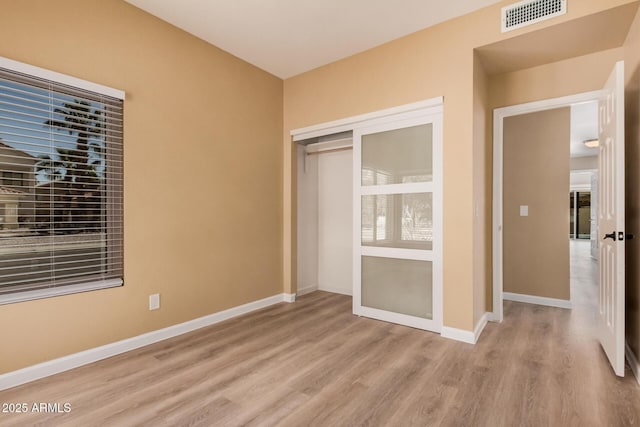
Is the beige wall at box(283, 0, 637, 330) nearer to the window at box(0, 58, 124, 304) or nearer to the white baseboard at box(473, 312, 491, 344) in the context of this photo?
the white baseboard at box(473, 312, 491, 344)

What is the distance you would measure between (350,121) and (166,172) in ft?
6.32

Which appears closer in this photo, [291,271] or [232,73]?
[232,73]

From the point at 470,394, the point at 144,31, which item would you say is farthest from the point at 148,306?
the point at 470,394

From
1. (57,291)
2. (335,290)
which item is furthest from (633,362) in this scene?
(57,291)

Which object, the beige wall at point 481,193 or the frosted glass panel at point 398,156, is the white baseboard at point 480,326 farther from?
the frosted glass panel at point 398,156

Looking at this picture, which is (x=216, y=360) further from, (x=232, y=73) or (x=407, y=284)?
(x=232, y=73)

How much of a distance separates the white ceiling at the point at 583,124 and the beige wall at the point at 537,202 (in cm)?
51

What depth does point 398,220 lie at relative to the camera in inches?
129

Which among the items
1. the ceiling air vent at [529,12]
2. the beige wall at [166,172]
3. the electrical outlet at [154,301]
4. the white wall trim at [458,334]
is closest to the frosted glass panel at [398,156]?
the ceiling air vent at [529,12]

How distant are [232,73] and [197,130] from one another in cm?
82

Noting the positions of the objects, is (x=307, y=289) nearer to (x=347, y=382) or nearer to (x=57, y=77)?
(x=347, y=382)

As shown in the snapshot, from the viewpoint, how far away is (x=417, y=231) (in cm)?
314

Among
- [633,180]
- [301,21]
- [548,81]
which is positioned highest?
[301,21]

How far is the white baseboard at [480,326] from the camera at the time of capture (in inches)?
110
